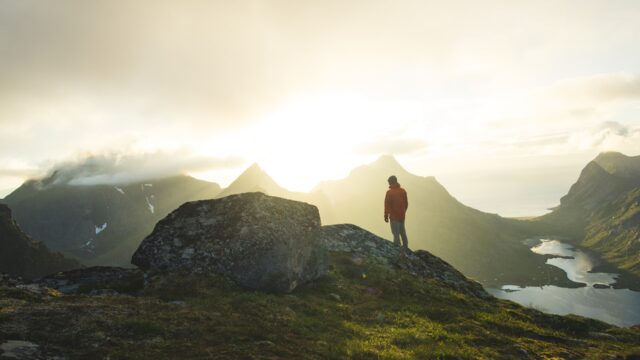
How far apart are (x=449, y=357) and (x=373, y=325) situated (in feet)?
14.5

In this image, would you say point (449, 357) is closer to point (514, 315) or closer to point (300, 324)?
point (300, 324)

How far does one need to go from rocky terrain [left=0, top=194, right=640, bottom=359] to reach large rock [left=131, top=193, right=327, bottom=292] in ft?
0.26

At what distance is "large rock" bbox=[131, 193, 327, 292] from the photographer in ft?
76.0

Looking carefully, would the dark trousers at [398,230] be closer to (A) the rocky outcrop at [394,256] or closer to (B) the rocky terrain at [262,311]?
(A) the rocky outcrop at [394,256]

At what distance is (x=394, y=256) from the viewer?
34.3m

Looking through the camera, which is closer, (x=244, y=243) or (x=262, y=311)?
Answer: (x=262, y=311)

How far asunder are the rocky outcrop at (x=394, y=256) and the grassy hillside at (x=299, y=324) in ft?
14.7

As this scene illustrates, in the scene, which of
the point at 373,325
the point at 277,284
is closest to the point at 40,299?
the point at 277,284

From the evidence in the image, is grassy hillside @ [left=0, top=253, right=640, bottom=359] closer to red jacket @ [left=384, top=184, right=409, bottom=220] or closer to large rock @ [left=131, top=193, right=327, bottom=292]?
large rock @ [left=131, top=193, right=327, bottom=292]

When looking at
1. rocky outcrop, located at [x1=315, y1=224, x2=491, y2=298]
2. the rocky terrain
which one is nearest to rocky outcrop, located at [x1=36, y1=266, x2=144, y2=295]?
the rocky terrain

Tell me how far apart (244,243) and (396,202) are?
1571 cm

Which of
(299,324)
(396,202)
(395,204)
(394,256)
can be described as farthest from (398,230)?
(299,324)

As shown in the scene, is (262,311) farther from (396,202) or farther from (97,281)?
(396,202)

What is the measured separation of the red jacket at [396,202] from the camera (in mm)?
35094
